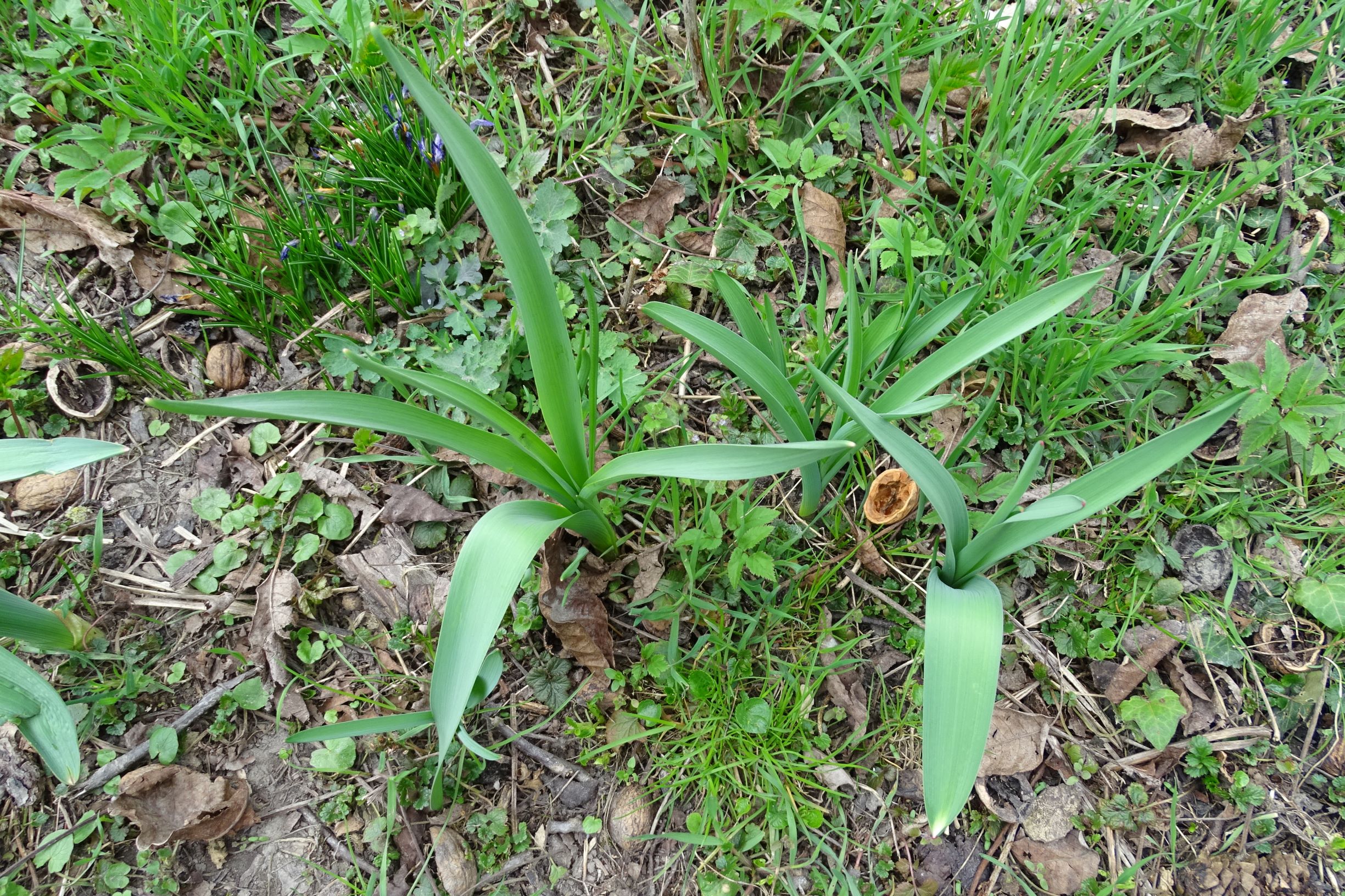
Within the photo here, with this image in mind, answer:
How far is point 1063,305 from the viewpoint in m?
1.43

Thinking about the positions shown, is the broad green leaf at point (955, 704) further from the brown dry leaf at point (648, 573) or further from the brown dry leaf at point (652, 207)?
the brown dry leaf at point (652, 207)

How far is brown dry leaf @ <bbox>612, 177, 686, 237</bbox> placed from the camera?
2107 millimetres

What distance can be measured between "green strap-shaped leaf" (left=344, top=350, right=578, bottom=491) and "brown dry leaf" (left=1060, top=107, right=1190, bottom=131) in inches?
72.8

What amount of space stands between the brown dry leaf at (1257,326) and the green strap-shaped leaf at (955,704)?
1.36 metres

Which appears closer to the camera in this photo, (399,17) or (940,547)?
(940,547)

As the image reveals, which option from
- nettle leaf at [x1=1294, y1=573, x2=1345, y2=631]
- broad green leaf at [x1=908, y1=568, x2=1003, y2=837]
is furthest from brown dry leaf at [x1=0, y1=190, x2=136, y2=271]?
nettle leaf at [x1=1294, y1=573, x2=1345, y2=631]

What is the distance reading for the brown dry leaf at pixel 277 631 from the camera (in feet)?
5.60

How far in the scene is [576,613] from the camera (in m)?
1.68

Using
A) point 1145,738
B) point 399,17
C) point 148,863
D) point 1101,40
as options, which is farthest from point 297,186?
point 1145,738

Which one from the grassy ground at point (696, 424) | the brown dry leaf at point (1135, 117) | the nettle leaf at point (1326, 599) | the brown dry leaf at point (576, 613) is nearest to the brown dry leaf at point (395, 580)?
the grassy ground at point (696, 424)

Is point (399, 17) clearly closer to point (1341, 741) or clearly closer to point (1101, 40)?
point (1101, 40)

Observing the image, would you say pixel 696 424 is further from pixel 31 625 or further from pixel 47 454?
pixel 31 625

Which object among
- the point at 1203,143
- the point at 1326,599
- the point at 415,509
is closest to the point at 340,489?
the point at 415,509

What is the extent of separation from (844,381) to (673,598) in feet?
2.07
